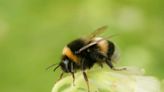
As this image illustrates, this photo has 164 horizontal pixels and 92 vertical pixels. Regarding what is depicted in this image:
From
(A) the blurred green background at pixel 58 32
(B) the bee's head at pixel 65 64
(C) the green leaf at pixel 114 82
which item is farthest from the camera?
(A) the blurred green background at pixel 58 32

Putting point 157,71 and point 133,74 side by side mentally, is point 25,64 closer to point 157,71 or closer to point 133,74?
point 157,71

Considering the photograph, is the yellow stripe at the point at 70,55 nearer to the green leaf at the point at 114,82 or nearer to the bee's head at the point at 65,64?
the bee's head at the point at 65,64

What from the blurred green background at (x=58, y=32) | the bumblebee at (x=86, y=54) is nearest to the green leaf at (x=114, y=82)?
the bumblebee at (x=86, y=54)

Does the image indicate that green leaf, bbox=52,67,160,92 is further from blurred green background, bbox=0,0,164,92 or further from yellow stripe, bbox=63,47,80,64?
blurred green background, bbox=0,0,164,92

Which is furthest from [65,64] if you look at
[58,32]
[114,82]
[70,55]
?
[58,32]

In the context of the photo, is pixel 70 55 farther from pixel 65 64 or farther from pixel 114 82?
pixel 114 82
